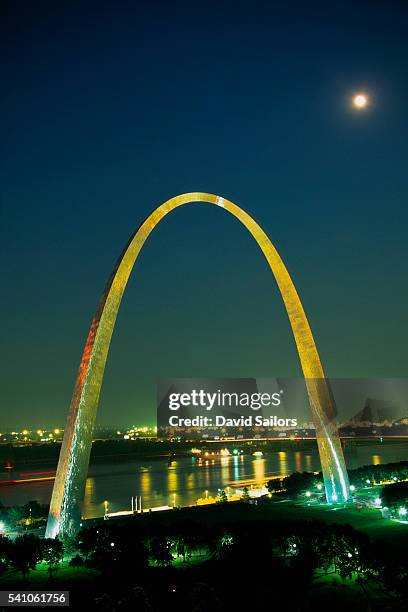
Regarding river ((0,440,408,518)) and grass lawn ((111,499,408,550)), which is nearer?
grass lawn ((111,499,408,550))

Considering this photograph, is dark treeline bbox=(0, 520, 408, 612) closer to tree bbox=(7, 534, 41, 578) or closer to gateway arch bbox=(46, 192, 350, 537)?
tree bbox=(7, 534, 41, 578)

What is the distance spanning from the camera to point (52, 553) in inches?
612

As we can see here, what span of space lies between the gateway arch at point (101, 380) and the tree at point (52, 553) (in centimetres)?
103

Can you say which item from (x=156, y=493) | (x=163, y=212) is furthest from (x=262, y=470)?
(x=163, y=212)

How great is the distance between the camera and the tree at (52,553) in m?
15.5

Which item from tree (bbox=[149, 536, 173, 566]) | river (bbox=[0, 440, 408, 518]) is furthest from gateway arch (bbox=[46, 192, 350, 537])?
river (bbox=[0, 440, 408, 518])

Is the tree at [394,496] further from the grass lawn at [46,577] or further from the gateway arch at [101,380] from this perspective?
the grass lawn at [46,577]

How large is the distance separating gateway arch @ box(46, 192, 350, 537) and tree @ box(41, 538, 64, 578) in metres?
1.03

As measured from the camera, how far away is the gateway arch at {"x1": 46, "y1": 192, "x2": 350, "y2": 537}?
1717cm

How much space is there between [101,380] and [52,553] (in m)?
5.04

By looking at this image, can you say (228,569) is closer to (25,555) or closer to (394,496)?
(25,555)

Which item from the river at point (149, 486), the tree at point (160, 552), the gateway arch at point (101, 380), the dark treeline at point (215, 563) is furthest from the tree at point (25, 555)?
the river at point (149, 486)

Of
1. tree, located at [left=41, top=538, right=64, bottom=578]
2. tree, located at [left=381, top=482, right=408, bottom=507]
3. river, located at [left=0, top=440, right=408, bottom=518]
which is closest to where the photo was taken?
tree, located at [left=41, top=538, right=64, bottom=578]

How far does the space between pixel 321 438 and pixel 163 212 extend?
10.9 m
